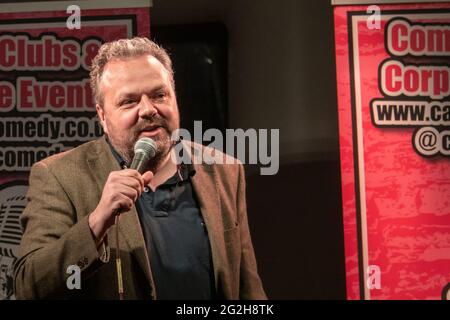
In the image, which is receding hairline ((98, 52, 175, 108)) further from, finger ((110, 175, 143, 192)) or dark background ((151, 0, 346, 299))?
finger ((110, 175, 143, 192))

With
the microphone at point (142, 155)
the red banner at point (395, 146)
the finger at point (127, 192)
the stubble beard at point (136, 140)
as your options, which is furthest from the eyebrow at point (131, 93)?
the red banner at point (395, 146)

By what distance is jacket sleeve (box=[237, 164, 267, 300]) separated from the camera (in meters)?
2.24

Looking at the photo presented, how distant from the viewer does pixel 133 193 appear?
169cm

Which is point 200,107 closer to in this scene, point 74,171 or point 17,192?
point 74,171

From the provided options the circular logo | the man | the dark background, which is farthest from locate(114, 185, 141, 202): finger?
the circular logo

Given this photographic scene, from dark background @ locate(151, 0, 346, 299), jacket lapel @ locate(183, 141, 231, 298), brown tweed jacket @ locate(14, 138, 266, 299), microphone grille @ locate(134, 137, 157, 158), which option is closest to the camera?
microphone grille @ locate(134, 137, 157, 158)

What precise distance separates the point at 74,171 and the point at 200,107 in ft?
1.93

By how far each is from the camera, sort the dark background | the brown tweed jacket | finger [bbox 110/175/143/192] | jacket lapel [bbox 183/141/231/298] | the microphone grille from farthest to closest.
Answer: the dark background
jacket lapel [bbox 183/141/231/298]
the brown tweed jacket
the microphone grille
finger [bbox 110/175/143/192]

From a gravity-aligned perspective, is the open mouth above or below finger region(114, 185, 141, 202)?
above

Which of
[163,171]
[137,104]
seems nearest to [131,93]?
[137,104]

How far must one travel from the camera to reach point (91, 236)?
1.88 metres

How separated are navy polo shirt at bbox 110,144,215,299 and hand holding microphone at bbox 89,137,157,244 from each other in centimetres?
29

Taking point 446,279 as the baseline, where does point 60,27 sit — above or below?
above
